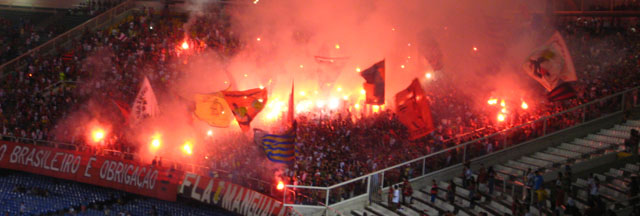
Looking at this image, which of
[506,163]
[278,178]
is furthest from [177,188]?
[506,163]

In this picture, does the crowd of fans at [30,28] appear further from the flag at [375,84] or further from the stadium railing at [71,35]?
the flag at [375,84]

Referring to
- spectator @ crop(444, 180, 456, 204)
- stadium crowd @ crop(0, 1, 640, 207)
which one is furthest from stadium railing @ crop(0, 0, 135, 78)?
spectator @ crop(444, 180, 456, 204)

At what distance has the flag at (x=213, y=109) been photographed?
12000 millimetres

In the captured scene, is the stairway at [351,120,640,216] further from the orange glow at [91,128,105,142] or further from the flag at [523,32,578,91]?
the orange glow at [91,128,105,142]

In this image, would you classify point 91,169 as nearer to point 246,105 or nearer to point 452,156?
point 246,105

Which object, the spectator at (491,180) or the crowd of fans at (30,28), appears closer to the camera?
the spectator at (491,180)

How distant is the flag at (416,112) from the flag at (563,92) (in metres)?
1.96

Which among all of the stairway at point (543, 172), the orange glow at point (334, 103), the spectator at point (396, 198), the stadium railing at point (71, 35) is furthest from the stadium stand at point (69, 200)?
the orange glow at point (334, 103)

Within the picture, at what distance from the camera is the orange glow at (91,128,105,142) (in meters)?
13.0

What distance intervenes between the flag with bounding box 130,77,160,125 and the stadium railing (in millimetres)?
5350

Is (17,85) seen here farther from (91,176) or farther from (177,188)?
(177,188)

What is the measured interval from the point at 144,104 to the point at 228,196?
266 centimetres

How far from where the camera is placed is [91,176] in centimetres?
1193

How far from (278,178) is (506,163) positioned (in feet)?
13.4
